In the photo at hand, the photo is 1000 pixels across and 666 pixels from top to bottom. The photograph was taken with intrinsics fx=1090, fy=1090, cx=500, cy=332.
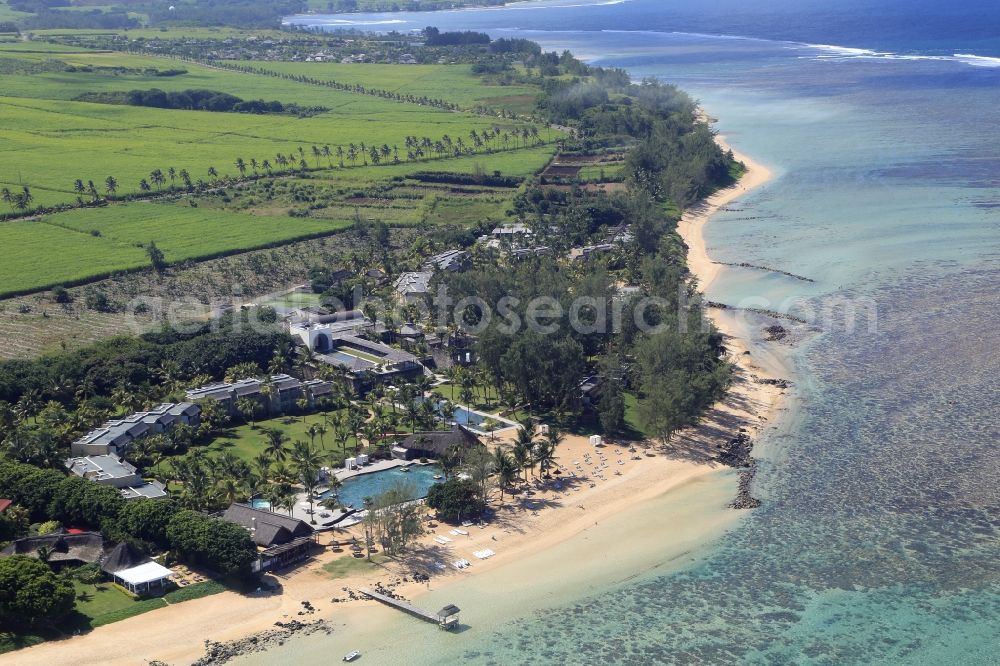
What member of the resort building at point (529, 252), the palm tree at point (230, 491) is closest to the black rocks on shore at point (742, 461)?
the palm tree at point (230, 491)

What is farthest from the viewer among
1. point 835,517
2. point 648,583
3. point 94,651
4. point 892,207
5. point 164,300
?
point 892,207

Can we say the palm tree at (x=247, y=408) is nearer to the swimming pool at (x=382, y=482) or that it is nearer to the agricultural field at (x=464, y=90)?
the swimming pool at (x=382, y=482)

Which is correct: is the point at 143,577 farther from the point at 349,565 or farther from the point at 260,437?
the point at 260,437

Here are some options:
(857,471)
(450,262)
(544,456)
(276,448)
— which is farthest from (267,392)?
(857,471)

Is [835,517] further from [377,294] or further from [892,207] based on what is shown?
[892,207]

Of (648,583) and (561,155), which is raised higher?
(561,155)

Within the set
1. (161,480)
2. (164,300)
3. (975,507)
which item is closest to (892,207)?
(975,507)

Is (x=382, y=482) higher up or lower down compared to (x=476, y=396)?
lower down
